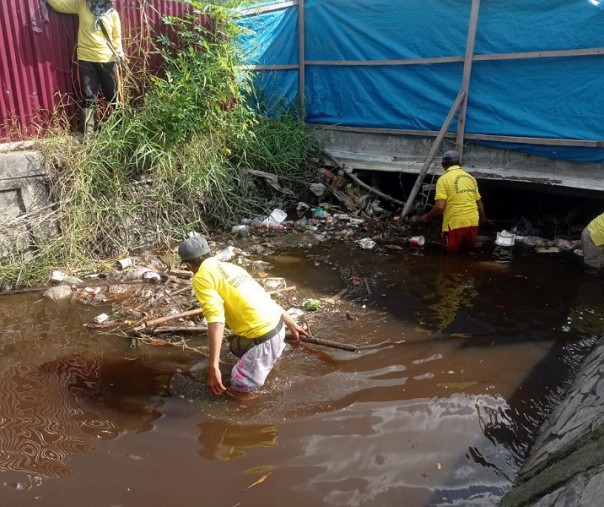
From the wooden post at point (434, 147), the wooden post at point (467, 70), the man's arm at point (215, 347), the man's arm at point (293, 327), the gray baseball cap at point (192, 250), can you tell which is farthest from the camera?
the wooden post at point (434, 147)

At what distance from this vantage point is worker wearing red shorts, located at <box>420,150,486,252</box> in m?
6.36

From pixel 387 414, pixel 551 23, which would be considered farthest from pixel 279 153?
pixel 387 414

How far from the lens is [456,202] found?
6.38 meters

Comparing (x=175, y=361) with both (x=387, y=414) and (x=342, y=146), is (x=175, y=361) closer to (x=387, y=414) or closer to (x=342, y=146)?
(x=387, y=414)

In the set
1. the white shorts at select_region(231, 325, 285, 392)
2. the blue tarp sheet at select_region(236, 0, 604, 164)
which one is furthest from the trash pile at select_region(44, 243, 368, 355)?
the blue tarp sheet at select_region(236, 0, 604, 164)

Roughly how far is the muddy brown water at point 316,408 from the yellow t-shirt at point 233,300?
55 centimetres

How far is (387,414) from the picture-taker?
138 inches

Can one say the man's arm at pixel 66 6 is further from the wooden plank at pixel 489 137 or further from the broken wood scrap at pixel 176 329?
the wooden plank at pixel 489 137

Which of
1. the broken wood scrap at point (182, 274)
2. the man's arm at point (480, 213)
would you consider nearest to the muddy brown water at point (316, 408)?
the broken wood scrap at point (182, 274)

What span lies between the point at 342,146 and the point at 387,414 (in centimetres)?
601

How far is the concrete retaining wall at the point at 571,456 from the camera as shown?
205cm

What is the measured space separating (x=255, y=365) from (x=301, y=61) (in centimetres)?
656

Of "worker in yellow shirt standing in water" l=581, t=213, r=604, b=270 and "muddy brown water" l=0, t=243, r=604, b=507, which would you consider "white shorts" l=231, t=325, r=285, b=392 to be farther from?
"worker in yellow shirt standing in water" l=581, t=213, r=604, b=270

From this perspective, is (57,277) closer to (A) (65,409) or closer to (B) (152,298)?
(B) (152,298)
